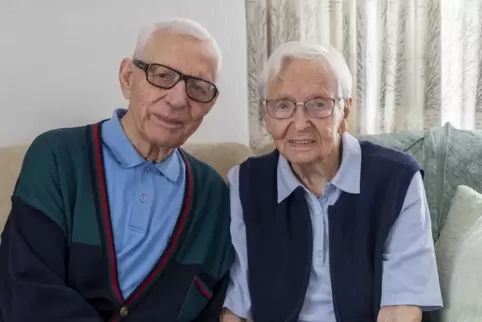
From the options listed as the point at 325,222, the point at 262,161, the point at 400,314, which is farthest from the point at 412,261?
the point at 262,161

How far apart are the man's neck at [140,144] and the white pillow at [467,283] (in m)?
0.86

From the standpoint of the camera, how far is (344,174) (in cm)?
153

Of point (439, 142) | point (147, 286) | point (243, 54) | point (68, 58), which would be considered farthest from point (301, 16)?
point (147, 286)

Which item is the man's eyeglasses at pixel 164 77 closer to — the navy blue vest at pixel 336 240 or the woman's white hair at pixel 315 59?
the woman's white hair at pixel 315 59

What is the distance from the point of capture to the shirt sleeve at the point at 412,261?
1416 mm

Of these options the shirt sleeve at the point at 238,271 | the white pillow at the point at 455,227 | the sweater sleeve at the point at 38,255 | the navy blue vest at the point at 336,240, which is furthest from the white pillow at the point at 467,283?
the sweater sleeve at the point at 38,255

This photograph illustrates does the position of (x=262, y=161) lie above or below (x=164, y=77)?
below

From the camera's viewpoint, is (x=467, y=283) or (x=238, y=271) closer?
(x=467, y=283)

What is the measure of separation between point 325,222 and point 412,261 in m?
0.25

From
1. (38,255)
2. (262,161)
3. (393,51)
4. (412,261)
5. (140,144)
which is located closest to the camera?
(38,255)

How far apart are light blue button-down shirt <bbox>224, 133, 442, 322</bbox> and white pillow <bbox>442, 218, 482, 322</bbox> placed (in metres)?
0.04

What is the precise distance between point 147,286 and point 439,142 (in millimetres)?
1088

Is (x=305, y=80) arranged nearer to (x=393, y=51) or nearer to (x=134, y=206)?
(x=134, y=206)

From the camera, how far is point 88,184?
1.44 metres
